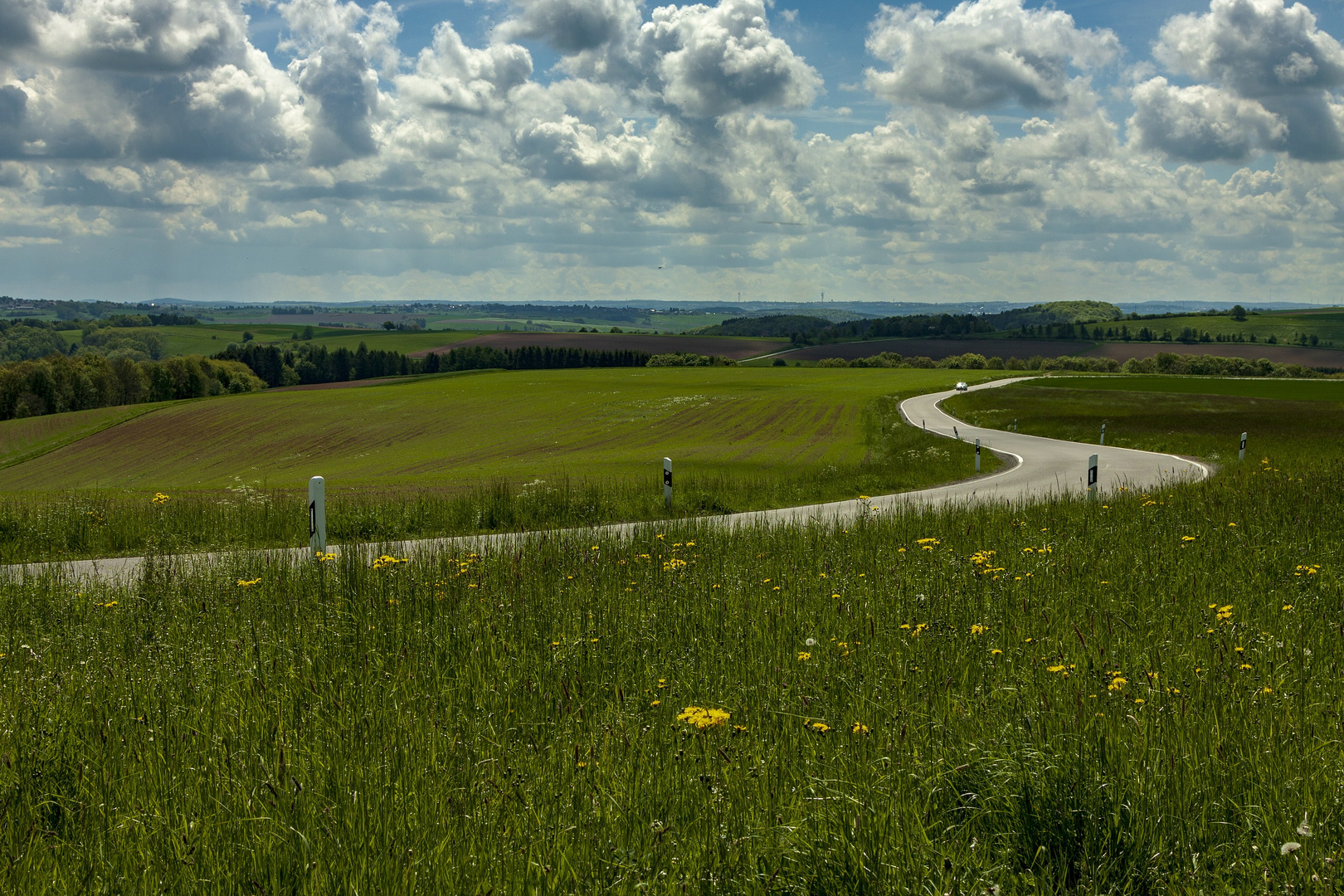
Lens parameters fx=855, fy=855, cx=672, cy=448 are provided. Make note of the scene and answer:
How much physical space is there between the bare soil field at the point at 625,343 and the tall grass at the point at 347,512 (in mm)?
145510

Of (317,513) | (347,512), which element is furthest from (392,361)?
(317,513)

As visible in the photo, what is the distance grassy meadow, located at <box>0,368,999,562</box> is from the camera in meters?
16.9

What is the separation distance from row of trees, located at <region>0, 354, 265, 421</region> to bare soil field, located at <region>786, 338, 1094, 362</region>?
3845 inches

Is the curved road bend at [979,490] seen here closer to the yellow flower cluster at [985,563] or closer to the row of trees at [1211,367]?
the yellow flower cluster at [985,563]

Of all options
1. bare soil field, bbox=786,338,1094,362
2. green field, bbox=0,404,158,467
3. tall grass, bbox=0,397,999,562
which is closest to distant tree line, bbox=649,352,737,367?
bare soil field, bbox=786,338,1094,362

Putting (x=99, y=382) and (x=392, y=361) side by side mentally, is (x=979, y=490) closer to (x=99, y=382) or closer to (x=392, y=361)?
(x=99, y=382)

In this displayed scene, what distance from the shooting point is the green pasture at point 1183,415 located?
126 ft

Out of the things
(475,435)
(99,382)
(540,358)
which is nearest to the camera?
(475,435)

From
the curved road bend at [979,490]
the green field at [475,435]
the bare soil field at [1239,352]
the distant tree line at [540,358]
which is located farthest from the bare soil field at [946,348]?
the curved road bend at [979,490]

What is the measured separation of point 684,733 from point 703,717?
0.33 metres

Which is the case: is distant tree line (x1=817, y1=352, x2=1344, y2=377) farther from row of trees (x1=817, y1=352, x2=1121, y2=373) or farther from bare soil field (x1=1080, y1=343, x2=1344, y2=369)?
bare soil field (x1=1080, y1=343, x2=1344, y2=369)

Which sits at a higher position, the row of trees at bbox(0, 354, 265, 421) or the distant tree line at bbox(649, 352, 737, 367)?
the distant tree line at bbox(649, 352, 737, 367)

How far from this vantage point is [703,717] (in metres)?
4.28

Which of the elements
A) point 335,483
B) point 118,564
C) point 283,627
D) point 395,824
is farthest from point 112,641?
point 335,483
